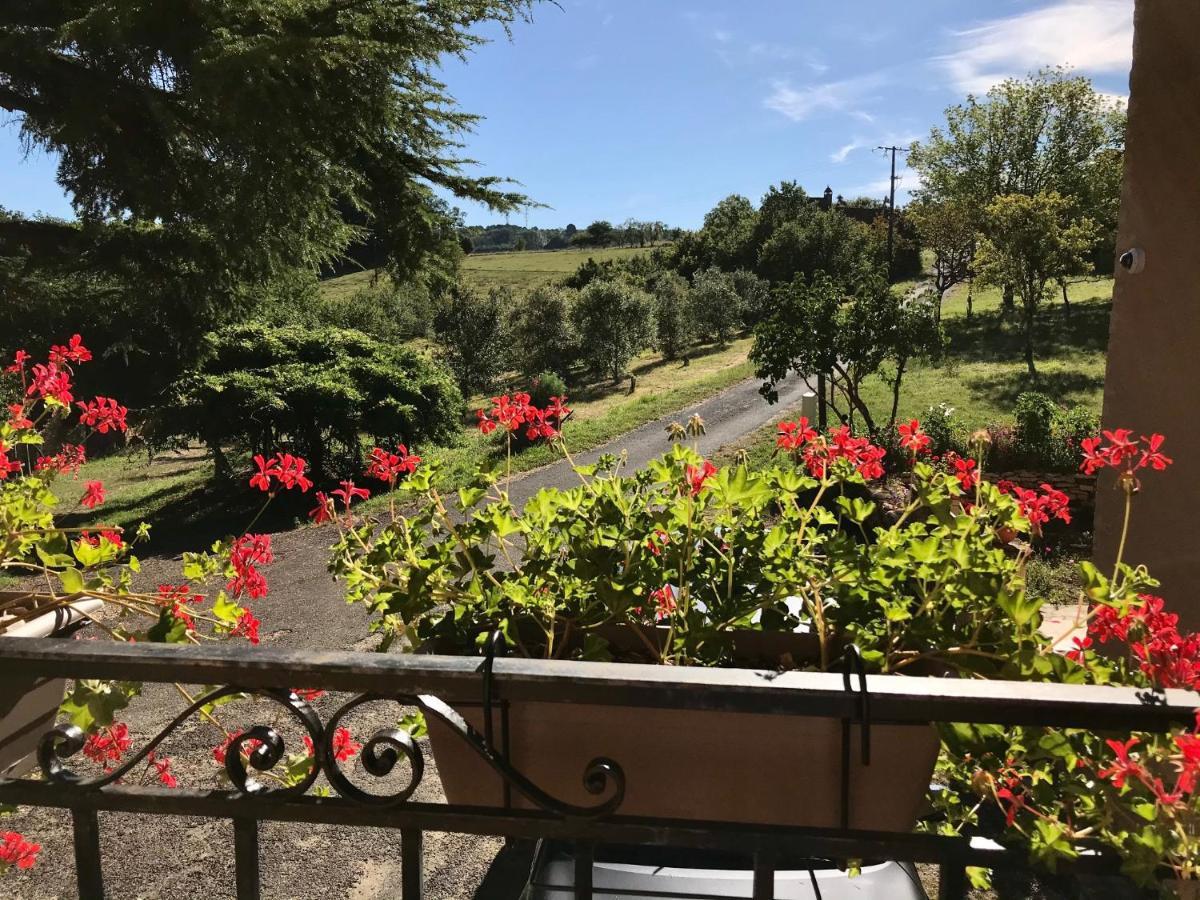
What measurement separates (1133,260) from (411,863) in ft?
9.24

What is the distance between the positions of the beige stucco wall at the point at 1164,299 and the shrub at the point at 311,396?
10009 mm

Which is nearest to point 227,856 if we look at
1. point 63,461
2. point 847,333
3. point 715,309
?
point 63,461

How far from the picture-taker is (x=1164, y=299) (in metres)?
2.54

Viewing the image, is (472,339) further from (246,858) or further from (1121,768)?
(1121,768)

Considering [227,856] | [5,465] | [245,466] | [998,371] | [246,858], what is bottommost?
[227,856]

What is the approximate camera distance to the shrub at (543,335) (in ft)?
75.7

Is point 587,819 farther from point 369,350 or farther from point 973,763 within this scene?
point 369,350

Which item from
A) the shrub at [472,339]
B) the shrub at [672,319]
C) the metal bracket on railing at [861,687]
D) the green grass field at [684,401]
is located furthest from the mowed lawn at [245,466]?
the metal bracket on railing at [861,687]

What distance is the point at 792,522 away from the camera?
45.8 inches

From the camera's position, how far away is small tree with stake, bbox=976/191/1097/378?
16.2m

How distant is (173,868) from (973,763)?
13.6 feet

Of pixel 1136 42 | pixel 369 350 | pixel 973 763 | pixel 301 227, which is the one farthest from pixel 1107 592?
pixel 369 350

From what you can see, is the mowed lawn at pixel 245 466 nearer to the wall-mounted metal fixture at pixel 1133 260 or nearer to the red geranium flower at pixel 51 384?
the wall-mounted metal fixture at pixel 1133 260

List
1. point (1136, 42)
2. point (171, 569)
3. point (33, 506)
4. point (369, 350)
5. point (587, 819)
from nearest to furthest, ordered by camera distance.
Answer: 1. point (587, 819)
2. point (33, 506)
3. point (1136, 42)
4. point (171, 569)
5. point (369, 350)
